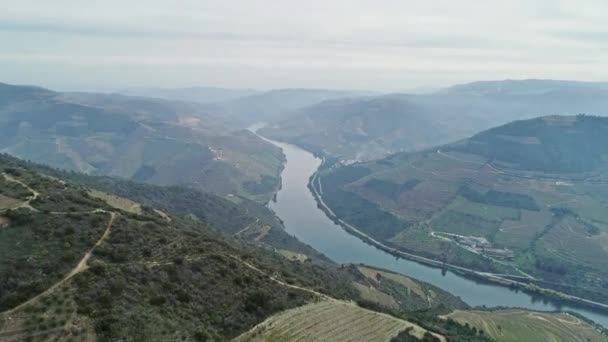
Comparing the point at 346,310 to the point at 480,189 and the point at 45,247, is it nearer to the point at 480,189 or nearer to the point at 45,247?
the point at 45,247

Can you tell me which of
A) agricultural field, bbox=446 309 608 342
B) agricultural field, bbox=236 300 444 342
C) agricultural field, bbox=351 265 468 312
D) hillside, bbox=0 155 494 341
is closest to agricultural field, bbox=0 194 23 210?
hillside, bbox=0 155 494 341

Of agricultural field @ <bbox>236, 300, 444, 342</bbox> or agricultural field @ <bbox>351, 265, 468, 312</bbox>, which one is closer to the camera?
agricultural field @ <bbox>236, 300, 444, 342</bbox>

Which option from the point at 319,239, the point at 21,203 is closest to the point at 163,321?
the point at 21,203

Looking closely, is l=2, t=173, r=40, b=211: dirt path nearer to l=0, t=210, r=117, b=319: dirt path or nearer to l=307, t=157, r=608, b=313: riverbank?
l=0, t=210, r=117, b=319: dirt path

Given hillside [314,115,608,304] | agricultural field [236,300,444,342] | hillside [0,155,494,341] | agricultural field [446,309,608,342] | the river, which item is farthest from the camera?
hillside [314,115,608,304]

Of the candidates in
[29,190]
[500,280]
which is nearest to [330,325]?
[29,190]

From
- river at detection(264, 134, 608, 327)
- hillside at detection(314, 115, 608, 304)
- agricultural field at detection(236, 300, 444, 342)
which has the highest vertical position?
agricultural field at detection(236, 300, 444, 342)

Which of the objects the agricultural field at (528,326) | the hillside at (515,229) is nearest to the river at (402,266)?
the hillside at (515,229)

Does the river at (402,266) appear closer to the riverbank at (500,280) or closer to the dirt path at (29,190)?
the riverbank at (500,280)
